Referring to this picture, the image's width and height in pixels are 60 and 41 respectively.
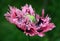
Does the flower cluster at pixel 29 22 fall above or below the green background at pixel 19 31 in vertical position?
above

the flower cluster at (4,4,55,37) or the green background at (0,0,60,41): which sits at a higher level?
the flower cluster at (4,4,55,37)

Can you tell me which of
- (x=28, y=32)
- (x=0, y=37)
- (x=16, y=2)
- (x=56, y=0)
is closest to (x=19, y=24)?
(x=28, y=32)

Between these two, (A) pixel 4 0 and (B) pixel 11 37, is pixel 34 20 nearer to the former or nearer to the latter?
(B) pixel 11 37

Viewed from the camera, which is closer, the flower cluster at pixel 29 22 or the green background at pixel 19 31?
the flower cluster at pixel 29 22

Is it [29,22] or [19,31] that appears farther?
[19,31]

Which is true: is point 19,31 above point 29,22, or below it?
below
